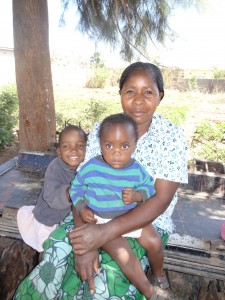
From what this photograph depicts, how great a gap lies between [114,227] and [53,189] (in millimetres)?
548

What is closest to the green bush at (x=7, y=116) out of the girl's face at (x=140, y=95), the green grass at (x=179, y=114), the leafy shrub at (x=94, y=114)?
the green grass at (x=179, y=114)

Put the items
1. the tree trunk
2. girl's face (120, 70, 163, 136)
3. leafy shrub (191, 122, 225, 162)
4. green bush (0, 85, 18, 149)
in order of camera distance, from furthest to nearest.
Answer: green bush (0, 85, 18, 149)
leafy shrub (191, 122, 225, 162)
the tree trunk
girl's face (120, 70, 163, 136)

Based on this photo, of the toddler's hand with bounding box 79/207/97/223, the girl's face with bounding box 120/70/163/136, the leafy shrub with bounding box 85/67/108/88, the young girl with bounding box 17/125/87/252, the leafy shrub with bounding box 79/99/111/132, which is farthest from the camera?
the leafy shrub with bounding box 85/67/108/88

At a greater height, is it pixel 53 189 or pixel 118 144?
pixel 118 144

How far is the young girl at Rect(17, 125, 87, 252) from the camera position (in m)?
1.80

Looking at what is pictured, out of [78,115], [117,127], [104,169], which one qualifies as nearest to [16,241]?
[104,169]

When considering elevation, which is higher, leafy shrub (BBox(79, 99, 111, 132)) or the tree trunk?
the tree trunk

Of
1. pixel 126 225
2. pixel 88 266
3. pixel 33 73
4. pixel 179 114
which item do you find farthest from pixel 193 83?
pixel 88 266

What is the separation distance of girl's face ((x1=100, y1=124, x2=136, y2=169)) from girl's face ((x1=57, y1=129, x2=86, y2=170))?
0.44 meters

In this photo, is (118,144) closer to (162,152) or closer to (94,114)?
(162,152)

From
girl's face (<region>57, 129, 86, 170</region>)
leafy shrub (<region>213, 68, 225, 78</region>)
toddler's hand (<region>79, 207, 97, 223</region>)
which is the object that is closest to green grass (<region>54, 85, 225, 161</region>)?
girl's face (<region>57, 129, 86, 170</region>)

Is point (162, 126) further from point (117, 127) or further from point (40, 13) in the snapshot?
point (40, 13)

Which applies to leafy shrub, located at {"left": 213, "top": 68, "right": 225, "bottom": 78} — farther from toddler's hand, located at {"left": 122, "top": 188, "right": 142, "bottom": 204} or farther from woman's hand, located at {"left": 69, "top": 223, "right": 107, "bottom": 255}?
woman's hand, located at {"left": 69, "top": 223, "right": 107, "bottom": 255}

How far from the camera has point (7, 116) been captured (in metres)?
7.36
